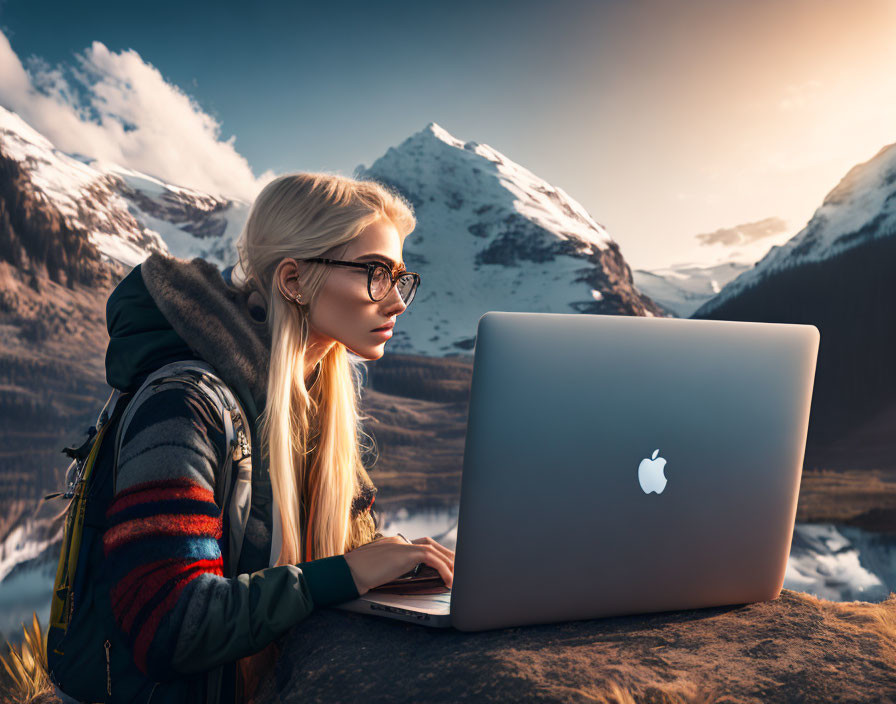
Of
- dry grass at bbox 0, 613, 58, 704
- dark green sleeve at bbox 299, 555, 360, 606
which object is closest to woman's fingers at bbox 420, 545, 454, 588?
dark green sleeve at bbox 299, 555, 360, 606

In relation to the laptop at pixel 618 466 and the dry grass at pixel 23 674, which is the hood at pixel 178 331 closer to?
the laptop at pixel 618 466

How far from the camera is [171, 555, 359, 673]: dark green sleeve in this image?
632 mm

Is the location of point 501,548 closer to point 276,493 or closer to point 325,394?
point 276,493

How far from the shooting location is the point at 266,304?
38.6 inches

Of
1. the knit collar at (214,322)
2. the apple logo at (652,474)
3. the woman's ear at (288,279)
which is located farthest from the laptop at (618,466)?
the woman's ear at (288,279)

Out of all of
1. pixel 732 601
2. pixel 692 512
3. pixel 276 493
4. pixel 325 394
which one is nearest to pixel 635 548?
pixel 692 512

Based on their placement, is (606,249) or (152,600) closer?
(152,600)

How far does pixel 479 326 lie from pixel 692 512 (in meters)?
0.37

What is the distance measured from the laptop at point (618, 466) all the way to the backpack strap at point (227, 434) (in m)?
0.20

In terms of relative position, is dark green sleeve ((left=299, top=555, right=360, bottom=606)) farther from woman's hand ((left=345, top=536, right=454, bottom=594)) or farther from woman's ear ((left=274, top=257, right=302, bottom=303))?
woman's ear ((left=274, top=257, right=302, bottom=303))

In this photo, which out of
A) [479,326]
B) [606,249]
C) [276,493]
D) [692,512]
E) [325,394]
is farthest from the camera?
[606,249]

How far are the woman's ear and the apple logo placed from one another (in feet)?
1.99

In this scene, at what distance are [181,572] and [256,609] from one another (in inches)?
3.8

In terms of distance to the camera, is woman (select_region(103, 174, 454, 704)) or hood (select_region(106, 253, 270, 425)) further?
hood (select_region(106, 253, 270, 425))
